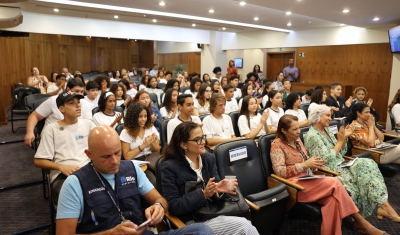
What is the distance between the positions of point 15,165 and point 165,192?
3678 millimetres

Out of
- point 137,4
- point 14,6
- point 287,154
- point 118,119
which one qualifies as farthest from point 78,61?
point 287,154

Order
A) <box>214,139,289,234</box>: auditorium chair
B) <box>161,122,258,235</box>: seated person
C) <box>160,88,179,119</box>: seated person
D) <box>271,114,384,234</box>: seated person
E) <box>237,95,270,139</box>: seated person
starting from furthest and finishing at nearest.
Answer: <box>160,88,179,119</box>: seated person, <box>237,95,270,139</box>: seated person, <box>271,114,384,234</box>: seated person, <box>214,139,289,234</box>: auditorium chair, <box>161,122,258,235</box>: seated person

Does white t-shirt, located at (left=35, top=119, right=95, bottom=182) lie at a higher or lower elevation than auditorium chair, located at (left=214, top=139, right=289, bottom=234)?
higher

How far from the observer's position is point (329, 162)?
3.00 m

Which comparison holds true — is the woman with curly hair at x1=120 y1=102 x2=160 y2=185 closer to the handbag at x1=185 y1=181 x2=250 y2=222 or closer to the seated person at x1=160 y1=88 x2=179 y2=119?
the handbag at x1=185 y1=181 x2=250 y2=222

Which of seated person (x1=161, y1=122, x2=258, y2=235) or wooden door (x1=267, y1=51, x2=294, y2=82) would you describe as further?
wooden door (x1=267, y1=51, x2=294, y2=82)

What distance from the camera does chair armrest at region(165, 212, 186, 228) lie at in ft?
6.18

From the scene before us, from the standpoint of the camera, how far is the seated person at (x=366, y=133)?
3.60 meters

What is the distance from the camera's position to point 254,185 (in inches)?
107

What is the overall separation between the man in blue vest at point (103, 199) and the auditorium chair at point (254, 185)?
0.67 metres

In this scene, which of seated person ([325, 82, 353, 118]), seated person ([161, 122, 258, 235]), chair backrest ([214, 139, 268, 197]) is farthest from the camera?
seated person ([325, 82, 353, 118])

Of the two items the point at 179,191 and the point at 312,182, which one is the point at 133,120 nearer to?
the point at 179,191

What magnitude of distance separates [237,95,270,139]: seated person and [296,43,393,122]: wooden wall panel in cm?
645

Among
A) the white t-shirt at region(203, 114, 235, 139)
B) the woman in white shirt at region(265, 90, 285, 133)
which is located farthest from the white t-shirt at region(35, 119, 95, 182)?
the woman in white shirt at region(265, 90, 285, 133)
